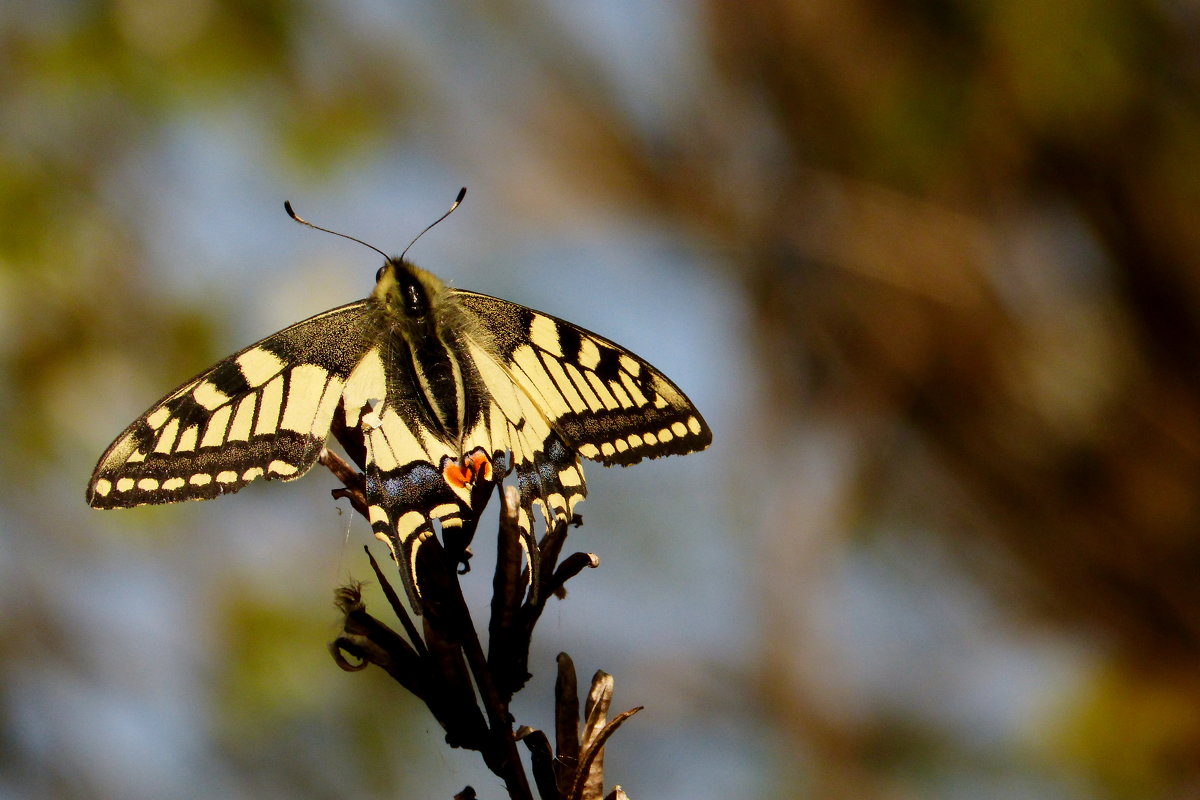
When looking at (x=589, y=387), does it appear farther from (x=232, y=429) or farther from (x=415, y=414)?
(x=232, y=429)

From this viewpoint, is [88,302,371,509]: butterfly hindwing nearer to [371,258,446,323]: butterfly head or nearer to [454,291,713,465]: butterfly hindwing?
[371,258,446,323]: butterfly head

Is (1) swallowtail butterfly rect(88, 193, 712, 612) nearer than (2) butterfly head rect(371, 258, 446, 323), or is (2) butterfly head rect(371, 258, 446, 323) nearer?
(1) swallowtail butterfly rect(88, 193, 712, 612)

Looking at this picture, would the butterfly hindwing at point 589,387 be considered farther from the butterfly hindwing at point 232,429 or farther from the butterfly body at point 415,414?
the butterfly hindwing at point 232,429

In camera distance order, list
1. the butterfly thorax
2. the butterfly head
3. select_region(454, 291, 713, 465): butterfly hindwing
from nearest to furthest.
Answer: select_region(454, 291, 713, 465): butterfly hindwing < the butterfly thorax < the butterfly head

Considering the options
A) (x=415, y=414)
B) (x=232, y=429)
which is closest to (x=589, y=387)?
(x=415, y=414)

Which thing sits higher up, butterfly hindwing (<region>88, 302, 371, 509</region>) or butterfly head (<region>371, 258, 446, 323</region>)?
butterfly head (<region>371, 258, 446, 323</region>)

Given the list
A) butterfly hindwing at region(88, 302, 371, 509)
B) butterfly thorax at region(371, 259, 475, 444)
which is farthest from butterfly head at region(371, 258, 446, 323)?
butterfly hindwing at region(88, 302, 371, 509)

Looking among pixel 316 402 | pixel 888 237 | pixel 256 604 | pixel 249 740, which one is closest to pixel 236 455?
pixel 316 402

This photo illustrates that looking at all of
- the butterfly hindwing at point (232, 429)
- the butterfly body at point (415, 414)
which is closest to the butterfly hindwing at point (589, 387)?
the butterfly body at point (415, 414)
